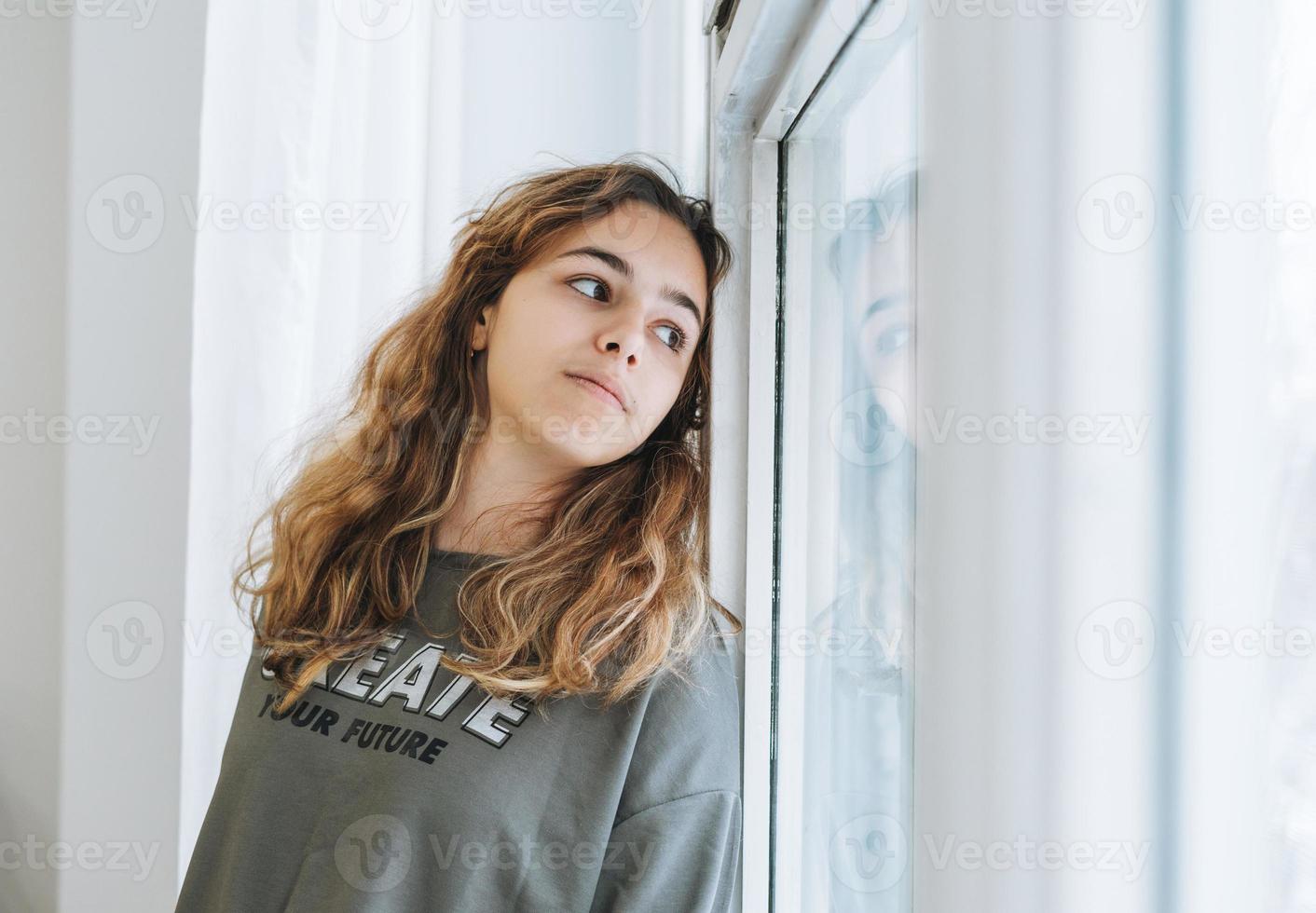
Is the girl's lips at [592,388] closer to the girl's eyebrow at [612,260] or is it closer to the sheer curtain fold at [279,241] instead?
the girl's eyebrow at [612,260]

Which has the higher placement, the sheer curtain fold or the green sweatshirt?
the sheer curtain fold

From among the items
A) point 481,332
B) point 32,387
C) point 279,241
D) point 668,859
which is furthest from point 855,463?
point 32,387

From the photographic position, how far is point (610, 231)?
85 cm

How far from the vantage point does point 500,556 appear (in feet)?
2.90

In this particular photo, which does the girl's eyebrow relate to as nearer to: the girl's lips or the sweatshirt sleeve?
the girl's lips

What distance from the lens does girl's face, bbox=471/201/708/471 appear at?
2.72 feet

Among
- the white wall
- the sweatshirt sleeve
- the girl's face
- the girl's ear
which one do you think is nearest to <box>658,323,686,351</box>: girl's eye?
the girl's face

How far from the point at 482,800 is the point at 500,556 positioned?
0.25 meters

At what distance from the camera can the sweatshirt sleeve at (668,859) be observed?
2.22 ft

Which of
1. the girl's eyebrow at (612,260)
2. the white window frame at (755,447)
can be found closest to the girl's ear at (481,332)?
the girl's eyebrow at (612,260)

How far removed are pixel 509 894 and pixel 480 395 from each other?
1.66 feet

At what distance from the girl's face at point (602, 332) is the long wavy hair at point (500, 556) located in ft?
0.09

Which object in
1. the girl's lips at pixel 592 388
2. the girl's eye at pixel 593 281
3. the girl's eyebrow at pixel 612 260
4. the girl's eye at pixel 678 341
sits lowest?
the girl's lips at pixel 592 388

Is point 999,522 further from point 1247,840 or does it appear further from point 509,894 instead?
point 509,894
